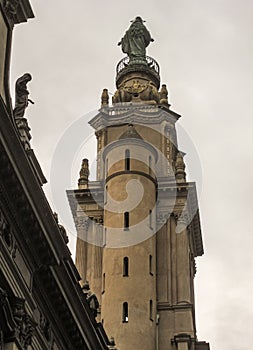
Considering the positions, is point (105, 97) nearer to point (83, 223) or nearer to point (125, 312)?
point (83, 223)

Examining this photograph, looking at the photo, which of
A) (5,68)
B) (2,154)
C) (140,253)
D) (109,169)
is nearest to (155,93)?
(109,169)

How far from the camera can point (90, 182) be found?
83.2 metres

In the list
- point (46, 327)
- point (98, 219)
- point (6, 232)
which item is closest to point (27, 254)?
point (6, 232)

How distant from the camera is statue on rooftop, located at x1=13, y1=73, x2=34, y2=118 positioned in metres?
40.2

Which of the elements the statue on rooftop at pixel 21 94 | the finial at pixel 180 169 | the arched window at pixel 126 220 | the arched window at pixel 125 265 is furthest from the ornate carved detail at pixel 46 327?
the finial at pixel 180 169

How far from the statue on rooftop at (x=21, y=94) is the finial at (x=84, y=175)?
140ft

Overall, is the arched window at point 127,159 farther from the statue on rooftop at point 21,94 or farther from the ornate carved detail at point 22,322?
the ornate carved detail at point 22,322

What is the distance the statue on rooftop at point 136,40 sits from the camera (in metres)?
94.7

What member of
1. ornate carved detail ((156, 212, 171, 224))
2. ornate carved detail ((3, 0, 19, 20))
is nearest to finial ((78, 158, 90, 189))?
ornate carved detail ((156, 212, 171, 224))

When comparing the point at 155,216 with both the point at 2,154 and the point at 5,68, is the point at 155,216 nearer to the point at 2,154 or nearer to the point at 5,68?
the point at 5,68

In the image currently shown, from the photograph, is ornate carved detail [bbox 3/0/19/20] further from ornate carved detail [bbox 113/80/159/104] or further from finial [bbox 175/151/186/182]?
ornate carved detail [bbox 113/80/159/104]

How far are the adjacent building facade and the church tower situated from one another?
27963mm

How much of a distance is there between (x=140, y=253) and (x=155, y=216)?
4.82m

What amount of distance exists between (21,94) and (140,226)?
36.8m
